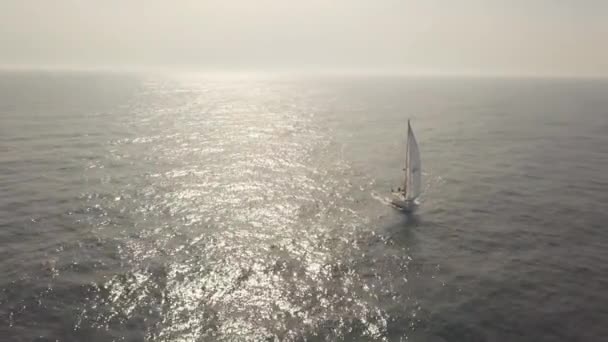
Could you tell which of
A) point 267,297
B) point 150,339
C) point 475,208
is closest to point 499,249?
point 475,208

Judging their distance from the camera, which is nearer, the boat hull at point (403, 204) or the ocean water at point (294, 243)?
the ocean water at point (294, 243)

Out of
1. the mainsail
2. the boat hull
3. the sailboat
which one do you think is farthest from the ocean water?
the mainsail

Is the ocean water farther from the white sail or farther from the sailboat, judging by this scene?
the white sail

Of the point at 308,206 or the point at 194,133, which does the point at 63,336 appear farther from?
the point at 194,133

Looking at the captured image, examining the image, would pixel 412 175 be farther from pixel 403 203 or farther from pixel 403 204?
pixel 403 204

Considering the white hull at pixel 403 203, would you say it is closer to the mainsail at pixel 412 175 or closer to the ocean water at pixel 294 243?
the mainsail at pixel 412 175

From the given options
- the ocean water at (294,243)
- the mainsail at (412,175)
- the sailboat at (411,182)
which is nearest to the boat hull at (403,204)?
the sailboat at (411,182)

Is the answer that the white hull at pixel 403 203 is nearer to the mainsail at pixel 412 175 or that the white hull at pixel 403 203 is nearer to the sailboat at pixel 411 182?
the sailboat at pixel 411 182

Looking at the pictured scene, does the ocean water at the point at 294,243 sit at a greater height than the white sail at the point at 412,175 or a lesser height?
lesser
